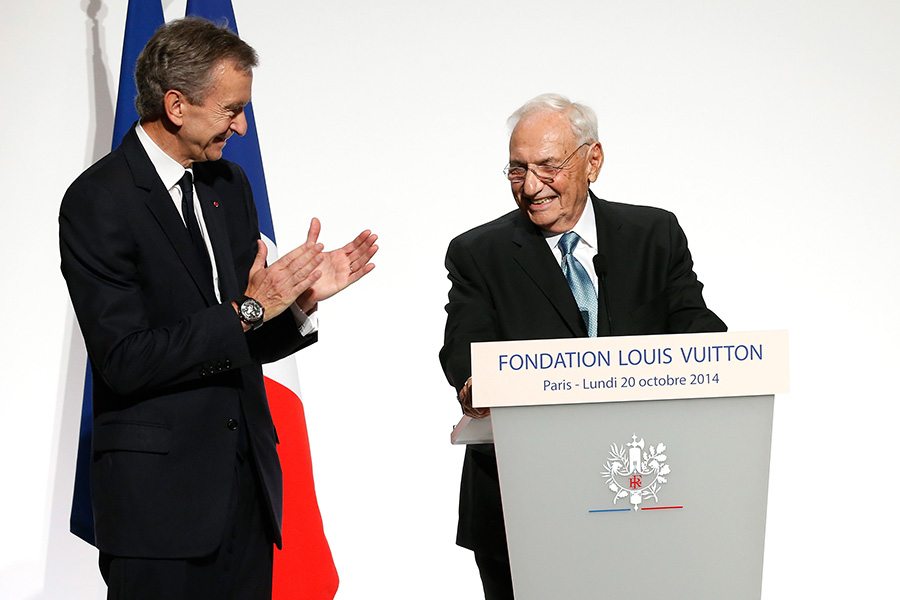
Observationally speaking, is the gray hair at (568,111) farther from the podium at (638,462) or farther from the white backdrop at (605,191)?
the white backdrop at (605,191)

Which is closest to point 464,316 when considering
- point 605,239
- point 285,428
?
point 605,239

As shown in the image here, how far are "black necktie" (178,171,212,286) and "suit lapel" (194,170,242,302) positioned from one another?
1.1 inches

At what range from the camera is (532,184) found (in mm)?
2398

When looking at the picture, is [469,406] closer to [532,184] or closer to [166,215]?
[532,184]

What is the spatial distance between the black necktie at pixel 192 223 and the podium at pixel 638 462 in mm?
665

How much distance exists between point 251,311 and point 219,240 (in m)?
0.23

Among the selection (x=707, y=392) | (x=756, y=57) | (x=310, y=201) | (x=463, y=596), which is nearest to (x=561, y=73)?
(x=756, y=57)

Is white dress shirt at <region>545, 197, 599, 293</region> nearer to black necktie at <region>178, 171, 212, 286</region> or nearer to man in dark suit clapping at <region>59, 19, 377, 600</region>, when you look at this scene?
man in dark suit clapping at <region>59, 19, 377, 600</region>

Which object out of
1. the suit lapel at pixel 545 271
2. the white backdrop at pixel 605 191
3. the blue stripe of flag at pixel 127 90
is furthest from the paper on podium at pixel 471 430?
the white backdrop at pixel 605 191

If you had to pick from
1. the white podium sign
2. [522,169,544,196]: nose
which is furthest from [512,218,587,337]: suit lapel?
the white podium sign

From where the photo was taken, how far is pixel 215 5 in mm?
3578

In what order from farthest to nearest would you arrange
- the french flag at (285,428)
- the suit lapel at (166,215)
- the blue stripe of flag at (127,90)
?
the french flag at (285,428) → the blue stripe of flag at (127,90) → the suit lapel at (166,215)

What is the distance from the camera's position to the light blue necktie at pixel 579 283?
237cm

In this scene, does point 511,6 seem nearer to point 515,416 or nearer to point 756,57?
point 756,57
